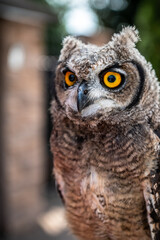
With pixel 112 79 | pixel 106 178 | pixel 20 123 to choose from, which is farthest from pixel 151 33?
pixel 20 123

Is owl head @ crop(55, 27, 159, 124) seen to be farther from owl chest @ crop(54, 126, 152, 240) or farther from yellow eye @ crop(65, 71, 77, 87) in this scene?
owl chest @ crop(54, 126, 152, 240)

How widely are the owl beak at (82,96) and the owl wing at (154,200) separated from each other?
0.34m

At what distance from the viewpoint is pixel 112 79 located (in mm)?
1052

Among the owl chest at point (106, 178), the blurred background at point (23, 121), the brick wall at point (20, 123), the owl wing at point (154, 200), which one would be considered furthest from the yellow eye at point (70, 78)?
the brick wall at point (20, 123)

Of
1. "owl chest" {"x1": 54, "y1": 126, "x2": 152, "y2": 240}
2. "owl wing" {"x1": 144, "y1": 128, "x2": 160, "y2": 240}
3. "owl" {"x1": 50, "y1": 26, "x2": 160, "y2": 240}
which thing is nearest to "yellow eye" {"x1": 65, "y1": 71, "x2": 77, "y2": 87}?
"owl" {"x1": 50, "y1": 26, "x2": 160, "y2": 240}

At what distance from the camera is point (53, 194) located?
535 centimetres

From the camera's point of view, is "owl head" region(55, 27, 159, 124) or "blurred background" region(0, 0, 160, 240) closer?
"owl head" region(55, 27, 159, 124)

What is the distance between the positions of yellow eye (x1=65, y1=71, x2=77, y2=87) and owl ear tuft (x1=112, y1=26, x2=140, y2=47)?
0.19 m

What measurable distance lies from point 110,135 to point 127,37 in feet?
1.24

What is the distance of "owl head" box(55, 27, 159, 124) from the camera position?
1.05 metres

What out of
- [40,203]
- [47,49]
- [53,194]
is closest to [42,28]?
[47,49]

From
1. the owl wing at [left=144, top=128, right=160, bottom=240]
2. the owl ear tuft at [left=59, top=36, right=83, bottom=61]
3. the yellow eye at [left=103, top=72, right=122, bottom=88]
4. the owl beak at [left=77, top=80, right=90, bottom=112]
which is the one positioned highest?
the owl ear tuft at [left=59, top=36, right=83, bottom=61]

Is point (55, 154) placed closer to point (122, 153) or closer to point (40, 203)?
point (122, 153)

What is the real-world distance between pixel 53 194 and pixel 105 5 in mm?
4367
